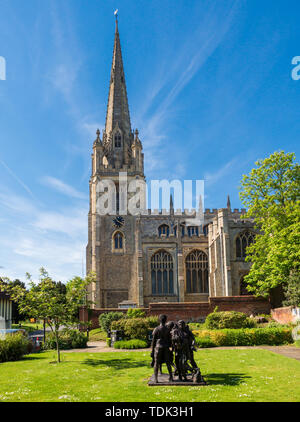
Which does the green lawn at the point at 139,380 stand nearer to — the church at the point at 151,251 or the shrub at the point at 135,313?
the shrub at the point at 135,313

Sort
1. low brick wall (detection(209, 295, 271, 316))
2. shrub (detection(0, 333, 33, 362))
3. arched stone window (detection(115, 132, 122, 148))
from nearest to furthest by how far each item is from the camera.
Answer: shrub (detection(0, 333, 33, 362))
low brick wall (detection(209, 295, 271, 316))
arched stone window (detection(115, 132, 122, 148))

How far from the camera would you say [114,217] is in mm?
48312

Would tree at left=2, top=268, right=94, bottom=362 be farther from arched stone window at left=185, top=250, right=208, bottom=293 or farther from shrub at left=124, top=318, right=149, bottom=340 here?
arched stone window at left=185, top=250, right=208, bottom=293

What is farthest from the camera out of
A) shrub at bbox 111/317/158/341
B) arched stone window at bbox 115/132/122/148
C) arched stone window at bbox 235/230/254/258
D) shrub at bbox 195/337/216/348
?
arched stone window at bbox 115/132/122/148

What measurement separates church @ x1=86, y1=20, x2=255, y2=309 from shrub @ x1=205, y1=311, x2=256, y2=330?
1339 cm

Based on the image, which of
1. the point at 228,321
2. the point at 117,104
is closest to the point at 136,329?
the point at 228,321

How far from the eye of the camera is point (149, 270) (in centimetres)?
4488

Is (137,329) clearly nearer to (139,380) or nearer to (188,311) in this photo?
(188,311)

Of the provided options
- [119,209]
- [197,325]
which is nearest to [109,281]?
[119,209]

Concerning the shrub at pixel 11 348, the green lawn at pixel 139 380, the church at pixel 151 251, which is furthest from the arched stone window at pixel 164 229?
the green lawn at pixel 139 380

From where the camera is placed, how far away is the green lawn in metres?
9.05

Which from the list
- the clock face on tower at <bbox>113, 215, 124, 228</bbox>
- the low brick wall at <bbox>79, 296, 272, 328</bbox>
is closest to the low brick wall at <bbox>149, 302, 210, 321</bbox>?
the low brick wall at <bbox>79, 296, 272, 328</bbox>

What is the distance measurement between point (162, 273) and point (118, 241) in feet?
22.9
